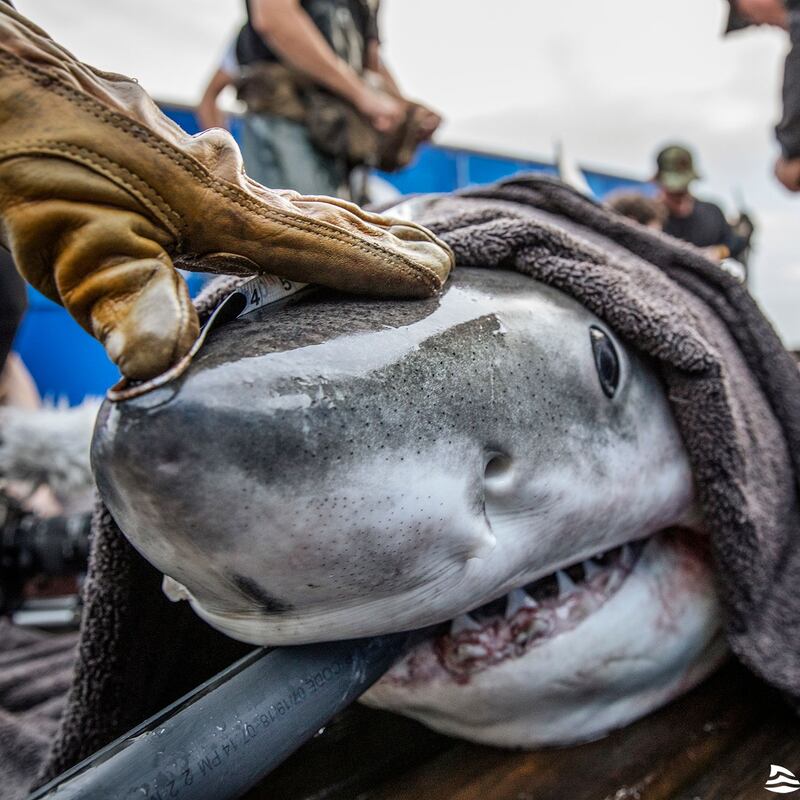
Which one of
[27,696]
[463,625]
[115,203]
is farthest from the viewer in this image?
[27,696]

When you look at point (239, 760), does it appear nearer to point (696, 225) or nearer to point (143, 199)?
point (143, 199)

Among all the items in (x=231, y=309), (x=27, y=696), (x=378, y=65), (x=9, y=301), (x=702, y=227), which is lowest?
(x=27, y=696)

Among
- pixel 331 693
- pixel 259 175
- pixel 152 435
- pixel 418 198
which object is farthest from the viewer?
pixel 259 175

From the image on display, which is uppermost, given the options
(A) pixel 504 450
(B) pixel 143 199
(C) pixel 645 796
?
(B) pixel 143 199

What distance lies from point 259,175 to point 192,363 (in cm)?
162

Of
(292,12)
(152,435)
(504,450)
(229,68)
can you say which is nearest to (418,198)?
(504,450)

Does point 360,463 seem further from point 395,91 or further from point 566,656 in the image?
point 395,91

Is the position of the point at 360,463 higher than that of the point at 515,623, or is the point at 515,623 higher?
the point at 360,463

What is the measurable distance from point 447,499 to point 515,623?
221mm

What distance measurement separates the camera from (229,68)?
210cm

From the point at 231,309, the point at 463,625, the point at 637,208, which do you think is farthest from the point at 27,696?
the point at 637,208

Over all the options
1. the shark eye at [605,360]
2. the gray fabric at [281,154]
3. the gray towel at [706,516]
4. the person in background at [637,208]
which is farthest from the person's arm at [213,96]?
the shark eye at [605,360]

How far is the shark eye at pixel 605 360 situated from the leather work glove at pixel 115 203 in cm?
28

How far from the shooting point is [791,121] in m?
1.68
